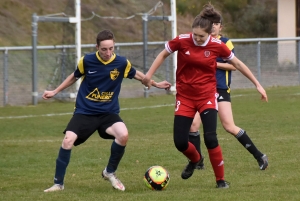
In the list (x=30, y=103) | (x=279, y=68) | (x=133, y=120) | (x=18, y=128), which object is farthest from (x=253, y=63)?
(x=18, y=128)

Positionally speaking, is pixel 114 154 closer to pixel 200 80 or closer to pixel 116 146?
pixel 116 146

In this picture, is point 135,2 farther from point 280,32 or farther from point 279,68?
point 280,32

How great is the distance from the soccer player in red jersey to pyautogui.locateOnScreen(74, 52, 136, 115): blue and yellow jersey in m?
0.37

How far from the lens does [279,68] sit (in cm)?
2469

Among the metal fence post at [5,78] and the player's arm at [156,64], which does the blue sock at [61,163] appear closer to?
the player's arm at [156,64]

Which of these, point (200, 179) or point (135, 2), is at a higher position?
point (135, 2)

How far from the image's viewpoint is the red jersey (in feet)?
24.3

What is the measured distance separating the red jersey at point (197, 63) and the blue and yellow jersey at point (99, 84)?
24.3 inches

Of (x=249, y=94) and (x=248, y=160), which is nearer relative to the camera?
(x=248, y=160)

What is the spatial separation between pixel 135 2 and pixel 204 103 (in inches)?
701

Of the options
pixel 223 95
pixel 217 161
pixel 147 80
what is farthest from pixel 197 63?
pixel 223 95

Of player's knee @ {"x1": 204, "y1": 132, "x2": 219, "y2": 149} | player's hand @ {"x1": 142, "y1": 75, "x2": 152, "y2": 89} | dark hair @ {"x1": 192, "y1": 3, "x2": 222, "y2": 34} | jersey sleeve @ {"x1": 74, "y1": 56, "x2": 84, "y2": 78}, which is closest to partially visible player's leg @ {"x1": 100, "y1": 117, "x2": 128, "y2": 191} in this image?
player's hand @ {"x1": 142, "y1": 75, "x2": 152, "y2": 89}

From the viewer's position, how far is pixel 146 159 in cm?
980

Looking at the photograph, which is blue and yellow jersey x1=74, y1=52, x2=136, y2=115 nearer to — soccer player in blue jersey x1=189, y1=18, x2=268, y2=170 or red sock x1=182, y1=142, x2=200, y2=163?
red sock x1=182, y1=142, x2=200, y2=163
